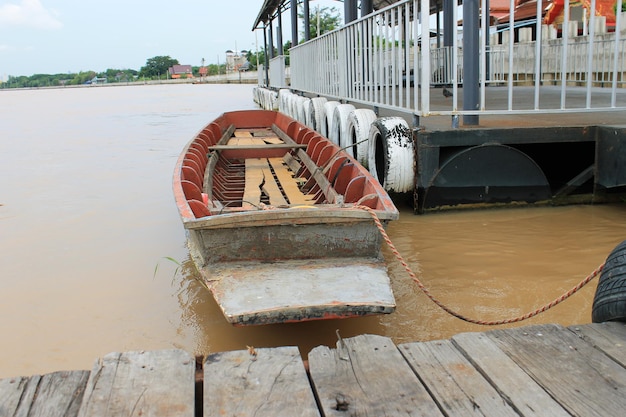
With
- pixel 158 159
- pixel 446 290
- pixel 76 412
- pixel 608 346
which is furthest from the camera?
pixel 158 159

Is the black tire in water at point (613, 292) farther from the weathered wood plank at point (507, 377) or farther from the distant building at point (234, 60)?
the distant building at point (234, 60)

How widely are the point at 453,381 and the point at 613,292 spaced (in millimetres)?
929

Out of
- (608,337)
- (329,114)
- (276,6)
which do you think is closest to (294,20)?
(276,6)

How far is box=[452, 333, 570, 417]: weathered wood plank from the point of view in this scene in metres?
1.92

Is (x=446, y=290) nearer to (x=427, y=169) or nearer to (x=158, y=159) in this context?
(x=427, y=169)

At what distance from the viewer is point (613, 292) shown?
8.35 ft

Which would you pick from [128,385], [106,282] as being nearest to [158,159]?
[106,282]

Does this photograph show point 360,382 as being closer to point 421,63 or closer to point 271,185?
point 271,185

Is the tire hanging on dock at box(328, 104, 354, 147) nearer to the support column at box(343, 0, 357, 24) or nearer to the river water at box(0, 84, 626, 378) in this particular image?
the river water at box(0, 84, 626, 378)

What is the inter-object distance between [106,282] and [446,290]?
2668mm

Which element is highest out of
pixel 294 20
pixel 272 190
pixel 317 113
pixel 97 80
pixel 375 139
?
pixel 97 80

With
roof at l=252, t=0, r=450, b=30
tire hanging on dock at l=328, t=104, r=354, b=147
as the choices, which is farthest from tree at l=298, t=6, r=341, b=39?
tire hanging on dock at l=328, t=104, r=354, b=147

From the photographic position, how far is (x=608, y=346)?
7.53 ft

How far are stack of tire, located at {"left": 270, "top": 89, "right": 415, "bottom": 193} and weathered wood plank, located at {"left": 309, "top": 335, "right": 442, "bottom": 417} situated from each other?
352cm
